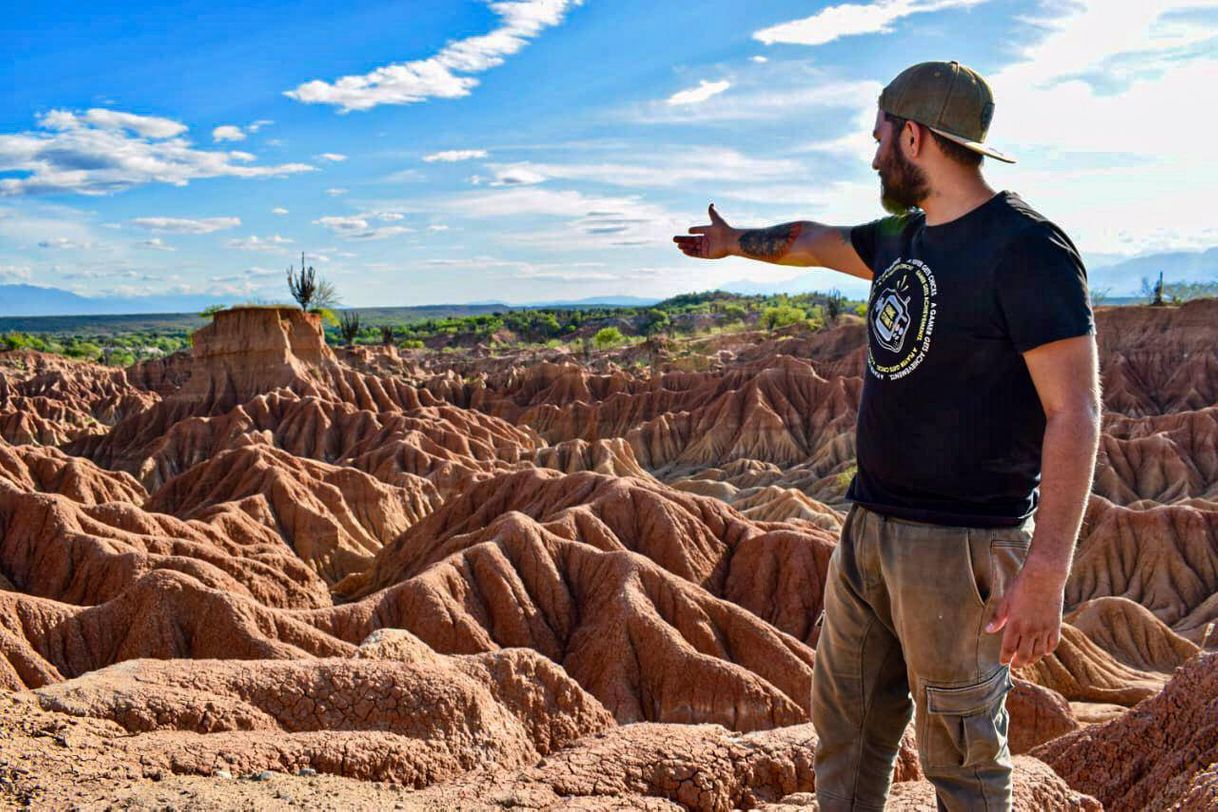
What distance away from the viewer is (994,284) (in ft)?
10.5

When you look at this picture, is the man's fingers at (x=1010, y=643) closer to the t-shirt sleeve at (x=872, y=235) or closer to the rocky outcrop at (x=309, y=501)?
the t-shirt sleeve at (x=872, y=235)

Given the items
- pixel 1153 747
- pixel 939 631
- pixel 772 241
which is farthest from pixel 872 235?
pixel 1153 747

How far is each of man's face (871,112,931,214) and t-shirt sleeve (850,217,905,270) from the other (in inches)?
8.8

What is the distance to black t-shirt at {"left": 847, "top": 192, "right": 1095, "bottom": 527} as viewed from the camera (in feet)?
10.3

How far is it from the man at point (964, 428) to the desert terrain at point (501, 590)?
2334mm

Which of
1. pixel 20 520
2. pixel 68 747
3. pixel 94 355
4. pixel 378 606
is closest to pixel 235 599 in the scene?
pixel 378 606

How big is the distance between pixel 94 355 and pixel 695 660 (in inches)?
5332

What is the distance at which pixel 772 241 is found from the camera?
4637 millimetres

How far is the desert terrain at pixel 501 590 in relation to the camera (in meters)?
5.96

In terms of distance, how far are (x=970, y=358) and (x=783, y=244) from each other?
58.1 inches

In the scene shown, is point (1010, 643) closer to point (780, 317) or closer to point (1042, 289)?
point (1042, 289)

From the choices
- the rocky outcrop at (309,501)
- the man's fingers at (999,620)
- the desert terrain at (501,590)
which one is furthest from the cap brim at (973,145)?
the rocky outcrop at (309,501)

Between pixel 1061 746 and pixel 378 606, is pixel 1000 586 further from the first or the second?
pixel 378 606

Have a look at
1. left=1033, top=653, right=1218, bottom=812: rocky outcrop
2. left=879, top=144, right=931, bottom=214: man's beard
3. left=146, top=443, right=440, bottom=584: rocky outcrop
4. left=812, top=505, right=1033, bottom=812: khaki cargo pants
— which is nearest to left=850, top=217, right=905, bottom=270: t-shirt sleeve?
left=879, top=144, right=931, bottom=214: man's beard
